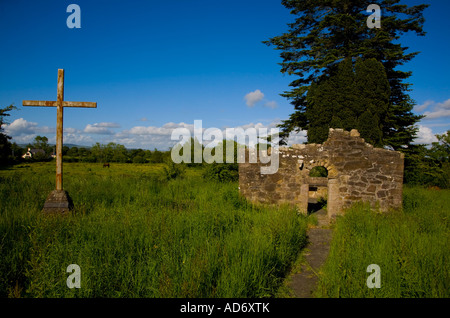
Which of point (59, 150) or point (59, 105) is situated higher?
point (59, 105)

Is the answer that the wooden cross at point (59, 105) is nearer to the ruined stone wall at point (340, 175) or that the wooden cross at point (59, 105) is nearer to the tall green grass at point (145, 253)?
the tall green grass at point (145, 253)

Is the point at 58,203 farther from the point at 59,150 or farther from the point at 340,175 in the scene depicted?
the point at 340,175

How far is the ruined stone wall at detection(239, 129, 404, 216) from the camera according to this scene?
8.27 metres

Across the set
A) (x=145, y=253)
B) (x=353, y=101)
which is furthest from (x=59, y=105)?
(x=353, y=101)

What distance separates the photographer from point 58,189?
6488mm

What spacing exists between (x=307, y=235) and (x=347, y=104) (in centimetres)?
934

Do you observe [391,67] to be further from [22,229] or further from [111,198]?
[22,229]

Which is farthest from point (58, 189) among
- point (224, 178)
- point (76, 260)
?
point (224, 178)

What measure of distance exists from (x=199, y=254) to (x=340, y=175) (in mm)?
6491

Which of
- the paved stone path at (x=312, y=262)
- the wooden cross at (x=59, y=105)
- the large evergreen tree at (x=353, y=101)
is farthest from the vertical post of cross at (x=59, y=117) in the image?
the large evergreen tree at (x=353, y=101)

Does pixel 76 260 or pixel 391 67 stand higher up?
pixel 391 67

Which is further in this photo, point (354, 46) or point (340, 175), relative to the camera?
point (354, 46)

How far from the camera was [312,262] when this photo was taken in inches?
200
